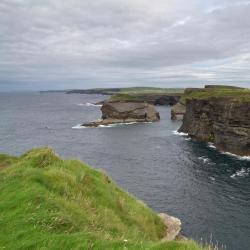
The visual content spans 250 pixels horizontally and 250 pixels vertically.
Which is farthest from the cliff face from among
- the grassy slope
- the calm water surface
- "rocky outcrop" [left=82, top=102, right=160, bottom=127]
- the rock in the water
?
the grassy slope

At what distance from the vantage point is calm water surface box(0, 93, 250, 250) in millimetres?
54062

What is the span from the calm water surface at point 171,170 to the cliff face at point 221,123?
15.2ft

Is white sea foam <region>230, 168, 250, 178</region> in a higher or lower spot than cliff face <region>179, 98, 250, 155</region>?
lower

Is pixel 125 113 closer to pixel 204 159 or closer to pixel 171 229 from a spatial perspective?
pixel 204 159

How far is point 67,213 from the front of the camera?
15711mm

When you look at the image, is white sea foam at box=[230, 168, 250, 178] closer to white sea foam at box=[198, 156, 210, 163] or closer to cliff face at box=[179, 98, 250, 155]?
white sea foam at box=[198, 156, 210, 163]

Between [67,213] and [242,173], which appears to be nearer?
[67,213]

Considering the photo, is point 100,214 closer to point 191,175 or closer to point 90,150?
point 191,175

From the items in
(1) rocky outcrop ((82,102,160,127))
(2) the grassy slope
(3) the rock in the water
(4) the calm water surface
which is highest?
(2) the grassy slope

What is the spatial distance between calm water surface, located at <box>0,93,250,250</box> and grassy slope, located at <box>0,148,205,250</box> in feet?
87.6

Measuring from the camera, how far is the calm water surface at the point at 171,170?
177ft

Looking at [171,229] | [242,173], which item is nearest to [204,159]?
[242,173]

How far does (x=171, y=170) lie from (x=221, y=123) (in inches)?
1406

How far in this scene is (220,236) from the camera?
48.7 metres
